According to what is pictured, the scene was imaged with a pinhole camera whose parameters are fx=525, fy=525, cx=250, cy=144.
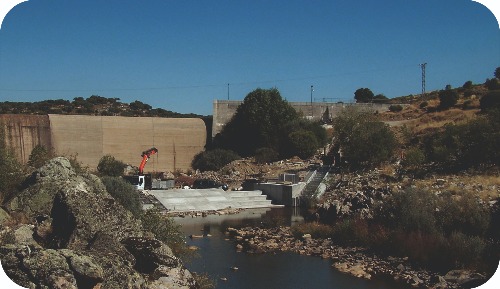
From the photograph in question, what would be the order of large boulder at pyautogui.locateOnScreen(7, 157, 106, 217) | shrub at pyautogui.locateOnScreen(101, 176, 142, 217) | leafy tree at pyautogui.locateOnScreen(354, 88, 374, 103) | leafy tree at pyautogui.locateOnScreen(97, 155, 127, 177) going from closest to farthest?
large boulder at pyautogui.locateOnScreen(7, 157, 106, 217) → shrub at pyautogui.locateOnScreen(101, 176, 142, 217) → leafy tree at pyautogui.locateOnScreen(97, 155, 127, 177) → leafy tree at pyautogui.locateOnScreen(354, 88, 374, 103)

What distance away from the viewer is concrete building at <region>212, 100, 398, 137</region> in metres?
35.5

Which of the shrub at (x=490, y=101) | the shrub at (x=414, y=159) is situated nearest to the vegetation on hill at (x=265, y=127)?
the shrub at (x=414, y=159)

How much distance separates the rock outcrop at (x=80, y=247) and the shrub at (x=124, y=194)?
12.7 ft

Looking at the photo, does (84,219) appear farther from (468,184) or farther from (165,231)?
(468,184)

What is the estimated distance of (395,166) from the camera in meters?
23.7

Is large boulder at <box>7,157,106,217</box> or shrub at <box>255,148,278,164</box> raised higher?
large boulder at <box>7,157,106,217</box>

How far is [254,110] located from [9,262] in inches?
1124

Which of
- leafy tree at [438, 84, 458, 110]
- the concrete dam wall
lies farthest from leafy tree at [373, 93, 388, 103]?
the concrete dam wall

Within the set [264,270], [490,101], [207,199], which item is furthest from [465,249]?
[490,101]

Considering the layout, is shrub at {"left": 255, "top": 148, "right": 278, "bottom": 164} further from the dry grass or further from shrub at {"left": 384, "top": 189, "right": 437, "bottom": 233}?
shrub at {"left": 384, "top": 189, "right": 437, "bottom": 233}

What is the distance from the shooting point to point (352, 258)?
41.9 ft

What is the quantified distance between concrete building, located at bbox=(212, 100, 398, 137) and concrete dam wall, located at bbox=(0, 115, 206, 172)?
115cm

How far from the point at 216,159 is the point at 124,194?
58.9 feet

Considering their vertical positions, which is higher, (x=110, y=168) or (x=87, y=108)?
(x=87, y=108)
